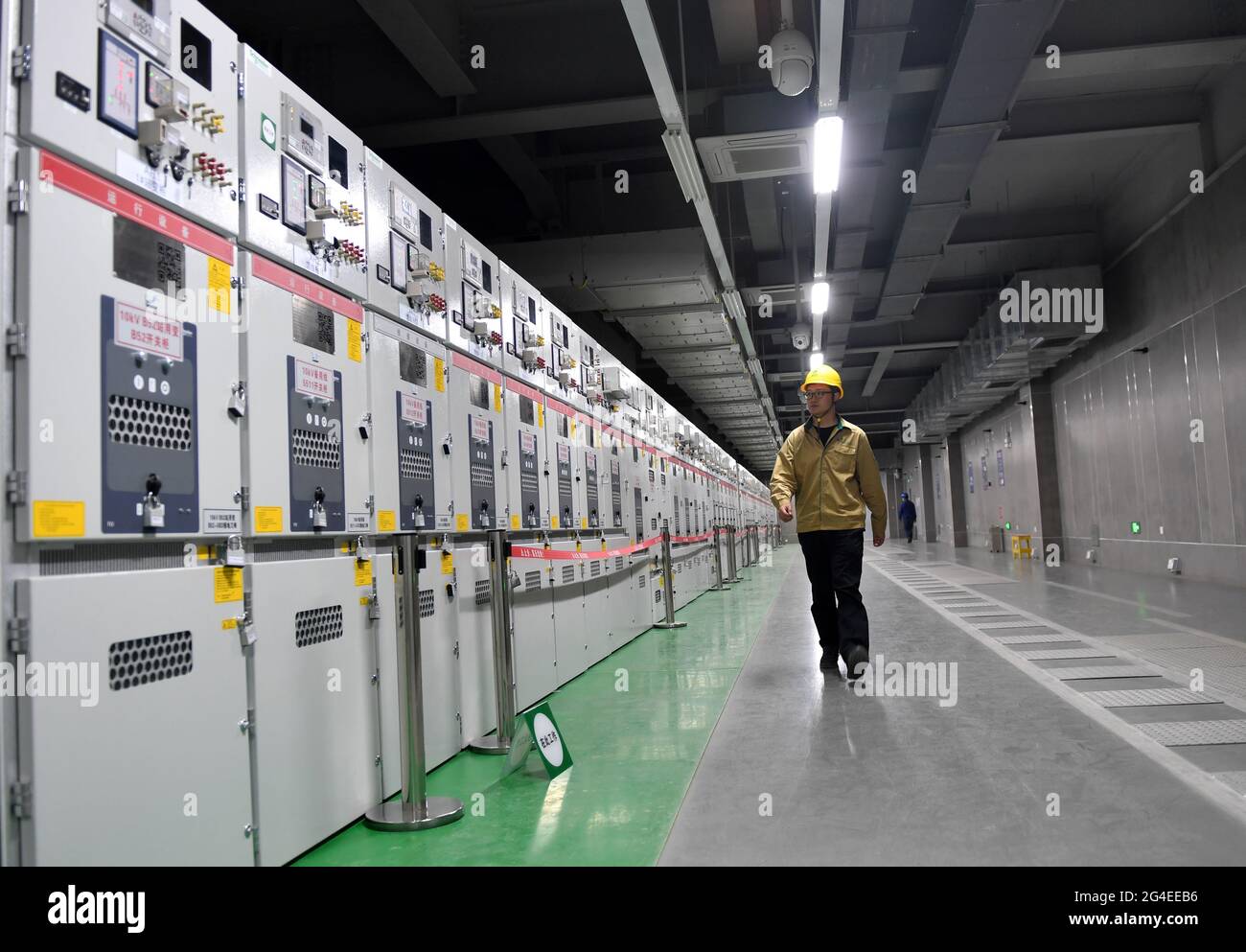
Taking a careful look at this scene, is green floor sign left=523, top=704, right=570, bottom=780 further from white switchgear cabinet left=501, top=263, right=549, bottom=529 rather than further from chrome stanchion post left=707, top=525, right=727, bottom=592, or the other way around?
chrome stanchion post left=707, top=525, right=727, bottom=592

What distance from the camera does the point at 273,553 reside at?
2.86 meters

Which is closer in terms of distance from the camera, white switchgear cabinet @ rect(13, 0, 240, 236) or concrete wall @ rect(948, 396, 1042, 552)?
white switchgear cabinet @ rect(13, 0, 240, 236)

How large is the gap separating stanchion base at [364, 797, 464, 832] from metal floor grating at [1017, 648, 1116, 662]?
4279 millimetres

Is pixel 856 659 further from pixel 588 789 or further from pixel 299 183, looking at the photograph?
pixel 299 183

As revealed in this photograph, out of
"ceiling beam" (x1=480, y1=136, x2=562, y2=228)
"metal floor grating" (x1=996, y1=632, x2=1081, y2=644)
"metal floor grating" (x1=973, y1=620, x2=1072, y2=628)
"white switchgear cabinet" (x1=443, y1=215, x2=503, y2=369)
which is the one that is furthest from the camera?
"ceiling beam" (x1=480, y1=136, x2=562, y2=228)

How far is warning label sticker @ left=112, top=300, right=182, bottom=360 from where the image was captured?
223 cm

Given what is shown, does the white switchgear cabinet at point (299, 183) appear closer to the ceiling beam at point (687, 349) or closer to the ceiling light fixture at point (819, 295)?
the ceiling light fixture at point (819, 295)

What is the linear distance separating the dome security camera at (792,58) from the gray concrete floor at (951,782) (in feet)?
13.2

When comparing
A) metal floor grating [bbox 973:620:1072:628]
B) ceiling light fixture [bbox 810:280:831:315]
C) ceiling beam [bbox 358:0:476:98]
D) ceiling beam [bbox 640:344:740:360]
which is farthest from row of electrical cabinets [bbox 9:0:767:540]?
ceiling beam [bbox 640:344:740:360]

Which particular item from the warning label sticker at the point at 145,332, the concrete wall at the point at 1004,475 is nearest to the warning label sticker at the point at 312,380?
the warning label sticker at the point at 145,332

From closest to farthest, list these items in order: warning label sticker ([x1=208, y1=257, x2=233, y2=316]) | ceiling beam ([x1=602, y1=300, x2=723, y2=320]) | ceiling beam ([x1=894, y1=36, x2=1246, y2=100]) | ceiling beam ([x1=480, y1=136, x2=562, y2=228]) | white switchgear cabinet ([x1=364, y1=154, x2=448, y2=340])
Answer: warning label sticker ([x1=208, y1=257, x2=233, y2=316]) < white switchgear cabinet ([x1=364, y1=154, x2=448, y2=340]) < ceiling beam ([x1=894, y1=36, x2=1246, y2=100]) < ceiling beam ([x1=480, y1=136, x2=562, y2=228]) < ceiling beam ([x1=602, y1=300, x2=723, y2=320])

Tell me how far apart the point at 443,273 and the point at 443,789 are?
2.52 meters

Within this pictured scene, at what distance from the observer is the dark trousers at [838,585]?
210 inches
